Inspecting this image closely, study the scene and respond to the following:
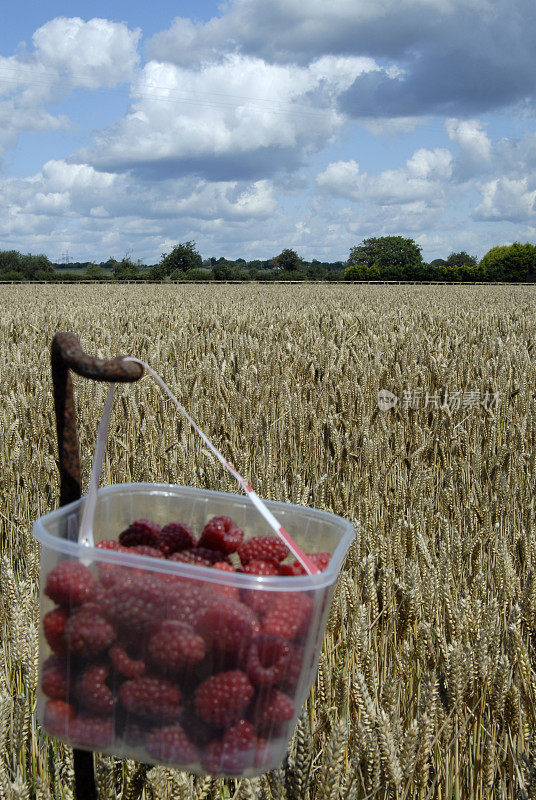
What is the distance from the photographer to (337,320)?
7.36 meters

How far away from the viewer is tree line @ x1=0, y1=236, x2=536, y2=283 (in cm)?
5034

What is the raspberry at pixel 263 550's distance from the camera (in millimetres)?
798

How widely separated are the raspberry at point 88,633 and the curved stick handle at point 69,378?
0.62 feet

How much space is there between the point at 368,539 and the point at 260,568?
123cm

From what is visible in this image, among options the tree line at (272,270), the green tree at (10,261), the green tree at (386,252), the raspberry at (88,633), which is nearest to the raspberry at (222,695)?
the raspberry at (88,633)

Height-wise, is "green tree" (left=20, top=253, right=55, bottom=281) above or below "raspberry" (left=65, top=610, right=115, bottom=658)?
above

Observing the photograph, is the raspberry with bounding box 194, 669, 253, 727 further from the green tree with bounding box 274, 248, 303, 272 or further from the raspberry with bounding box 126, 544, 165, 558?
the green tree with bounding box 274, 248, 303, 272

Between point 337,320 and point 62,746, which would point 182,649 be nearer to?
point 62,746

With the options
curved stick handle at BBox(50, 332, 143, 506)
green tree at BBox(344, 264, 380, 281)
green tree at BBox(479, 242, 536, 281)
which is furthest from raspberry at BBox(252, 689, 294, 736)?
green tree at BBox(479, 242, 536, 281)

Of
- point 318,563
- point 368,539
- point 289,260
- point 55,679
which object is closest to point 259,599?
point 318,563

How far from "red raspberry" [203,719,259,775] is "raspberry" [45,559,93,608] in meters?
0.19

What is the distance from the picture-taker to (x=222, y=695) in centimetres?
66

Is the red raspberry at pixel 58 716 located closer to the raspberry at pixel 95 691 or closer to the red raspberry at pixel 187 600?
the raspberry at pixel 95 691

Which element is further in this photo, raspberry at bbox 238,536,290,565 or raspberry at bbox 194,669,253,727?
raspberry at bbox 238,536,290,565
